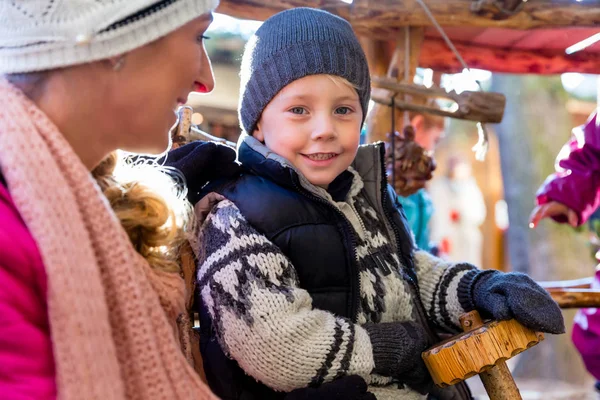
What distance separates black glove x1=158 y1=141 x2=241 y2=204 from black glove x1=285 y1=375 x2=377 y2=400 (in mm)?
495

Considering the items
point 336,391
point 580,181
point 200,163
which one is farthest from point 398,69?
point 336,391

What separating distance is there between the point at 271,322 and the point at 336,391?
0.17 m

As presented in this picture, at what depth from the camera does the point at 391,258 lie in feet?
4.90

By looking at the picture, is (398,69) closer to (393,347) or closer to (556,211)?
(556,211)

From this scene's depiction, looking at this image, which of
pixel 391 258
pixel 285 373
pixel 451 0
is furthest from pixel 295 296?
pixel 451 0

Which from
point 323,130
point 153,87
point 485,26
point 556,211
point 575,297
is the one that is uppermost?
point 485,26

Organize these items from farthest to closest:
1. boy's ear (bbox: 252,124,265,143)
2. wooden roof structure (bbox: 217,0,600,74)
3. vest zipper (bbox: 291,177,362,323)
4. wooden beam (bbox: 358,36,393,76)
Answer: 1. wooden beam (bbox: 358,36,393,76)
2. wooden roof structure (bbox: 217,0,600,74)
3. boy's ear (bbox: 252,124,265,143)
4. vest zipper (bbox: 291,177,362,323)

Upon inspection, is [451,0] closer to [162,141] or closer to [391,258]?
[391,258]

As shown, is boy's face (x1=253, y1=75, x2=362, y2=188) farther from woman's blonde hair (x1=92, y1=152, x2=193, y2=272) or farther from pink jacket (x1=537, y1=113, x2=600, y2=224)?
pink jacket (x1=537, y1=113, x2=600, y2=224)

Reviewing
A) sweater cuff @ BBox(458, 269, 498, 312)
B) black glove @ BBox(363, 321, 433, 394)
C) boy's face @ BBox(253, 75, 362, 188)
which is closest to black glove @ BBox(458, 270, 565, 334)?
sweater cuff @ BBox(458, 269, 498, 312)

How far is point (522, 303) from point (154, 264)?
77cm

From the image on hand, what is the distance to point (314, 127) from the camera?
1365 mm

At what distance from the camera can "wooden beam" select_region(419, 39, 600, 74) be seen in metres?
3.04

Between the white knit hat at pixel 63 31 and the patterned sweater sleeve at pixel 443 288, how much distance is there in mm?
969
